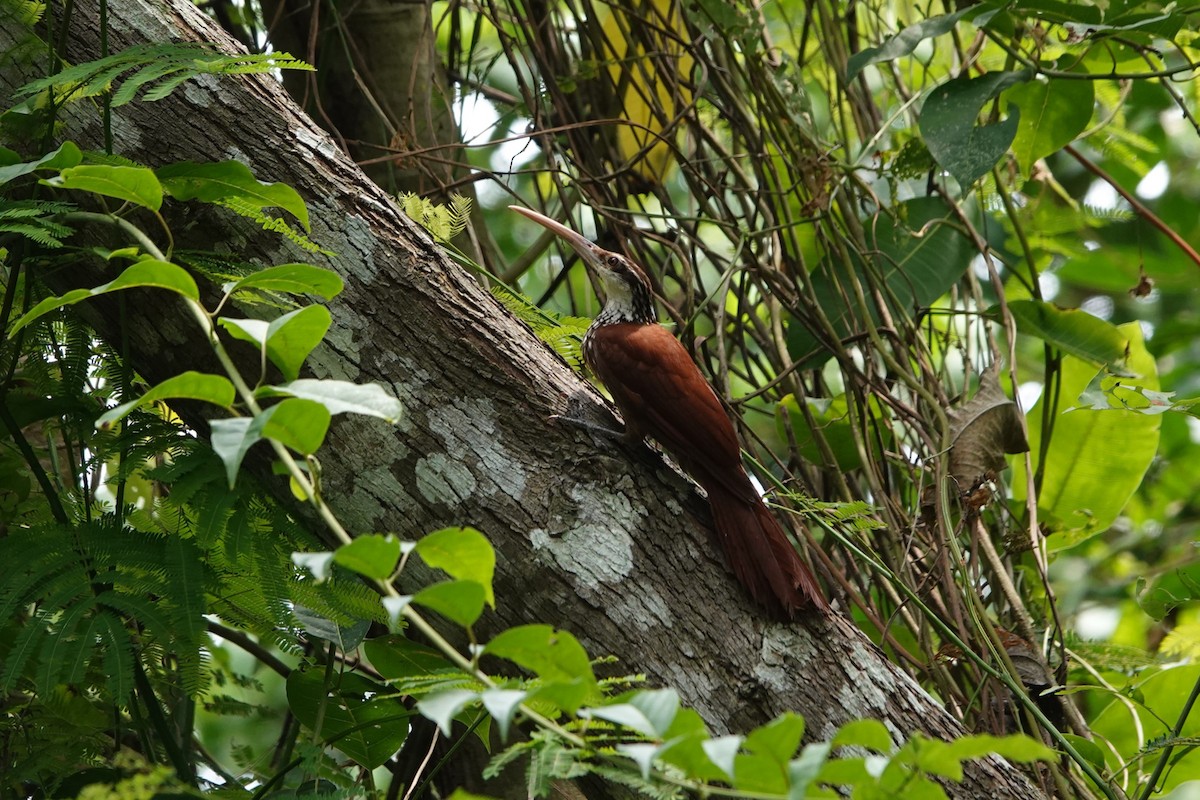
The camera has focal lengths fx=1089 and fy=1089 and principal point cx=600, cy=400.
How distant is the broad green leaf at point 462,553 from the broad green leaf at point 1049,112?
217 cm

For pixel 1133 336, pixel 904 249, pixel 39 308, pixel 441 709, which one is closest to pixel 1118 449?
pixel 1133 336

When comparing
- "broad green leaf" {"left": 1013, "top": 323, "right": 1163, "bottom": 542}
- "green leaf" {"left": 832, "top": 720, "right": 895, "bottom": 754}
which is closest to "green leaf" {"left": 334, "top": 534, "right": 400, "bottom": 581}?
"green leaf" {"left": 832, "top": 720, "right": 895, "bottom": 754}

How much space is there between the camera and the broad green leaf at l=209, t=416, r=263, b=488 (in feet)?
3.75

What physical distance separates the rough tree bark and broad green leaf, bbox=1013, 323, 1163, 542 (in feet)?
4.12

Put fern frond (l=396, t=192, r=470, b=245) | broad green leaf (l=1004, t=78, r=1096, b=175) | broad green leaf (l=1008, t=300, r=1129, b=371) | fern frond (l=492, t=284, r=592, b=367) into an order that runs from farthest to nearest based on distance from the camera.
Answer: broad green leaf (l=1008, t=300, r=1129, b=371) → broad green leaf (l=1004, t=78, r=1096, b=175) → fern frond (l=492, t=284, r=592, b=367) → fern frond (l=396, t=192, r=470, b=245)

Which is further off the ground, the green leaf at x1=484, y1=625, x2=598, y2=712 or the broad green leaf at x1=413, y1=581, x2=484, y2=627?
the broad green leaf at x1=413, y1=581, x2=484, y2=627

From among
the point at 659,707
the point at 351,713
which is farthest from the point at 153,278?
the point at 351,713

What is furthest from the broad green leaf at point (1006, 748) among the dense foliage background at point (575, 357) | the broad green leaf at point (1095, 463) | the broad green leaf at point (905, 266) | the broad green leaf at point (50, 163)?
the broad green leaf at point (1095, 463)

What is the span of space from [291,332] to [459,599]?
1.40ft

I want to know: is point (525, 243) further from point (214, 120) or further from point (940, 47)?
point (214, 120)

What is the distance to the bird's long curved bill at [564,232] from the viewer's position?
299 cm

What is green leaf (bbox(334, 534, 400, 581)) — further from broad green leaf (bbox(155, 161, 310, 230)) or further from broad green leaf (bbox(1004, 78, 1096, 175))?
broad green leaf (bbox(1004, 78, 1096, 175))

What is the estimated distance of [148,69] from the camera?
1.81 metres

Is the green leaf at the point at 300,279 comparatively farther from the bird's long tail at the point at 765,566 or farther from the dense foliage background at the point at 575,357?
the bird's long tail at the point at 765,566
